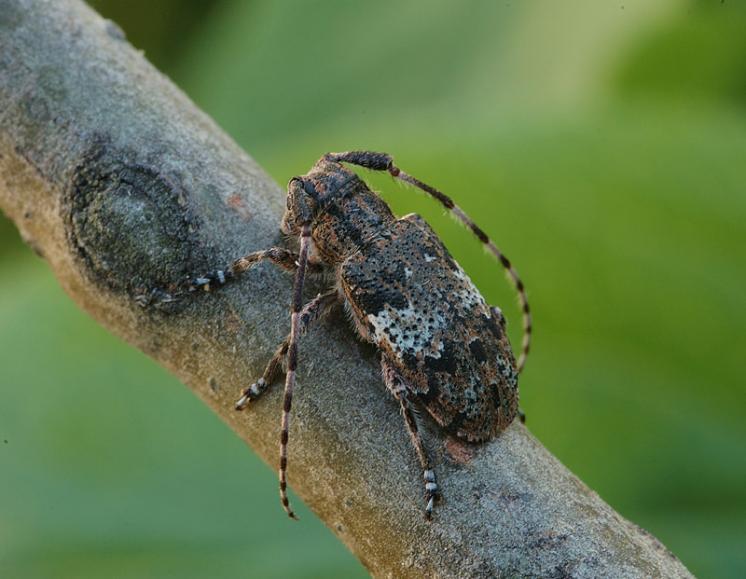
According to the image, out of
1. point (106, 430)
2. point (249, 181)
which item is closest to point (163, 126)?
point (249, 181)

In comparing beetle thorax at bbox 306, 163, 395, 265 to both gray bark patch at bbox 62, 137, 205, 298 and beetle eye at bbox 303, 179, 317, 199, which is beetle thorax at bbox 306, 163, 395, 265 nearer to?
beetle eye at bbox 303, 179, 317, 199

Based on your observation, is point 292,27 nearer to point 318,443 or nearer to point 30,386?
point 30,386

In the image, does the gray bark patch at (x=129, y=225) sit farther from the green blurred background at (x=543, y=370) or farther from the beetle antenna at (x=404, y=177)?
the green blurred background at (x=543, y=370)

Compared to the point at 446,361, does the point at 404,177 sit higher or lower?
higher

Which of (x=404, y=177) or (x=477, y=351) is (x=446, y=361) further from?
(x=404, y=177)

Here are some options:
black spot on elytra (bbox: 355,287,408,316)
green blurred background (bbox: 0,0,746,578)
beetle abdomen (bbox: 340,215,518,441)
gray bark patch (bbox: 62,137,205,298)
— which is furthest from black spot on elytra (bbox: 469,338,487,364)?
green blurred background (bbox: 0,0,746,578)

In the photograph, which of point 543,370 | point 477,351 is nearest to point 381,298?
point 477,351

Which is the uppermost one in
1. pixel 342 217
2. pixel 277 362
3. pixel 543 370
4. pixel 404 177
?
pixel 404 177

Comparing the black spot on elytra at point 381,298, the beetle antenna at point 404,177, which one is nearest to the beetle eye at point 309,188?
the beetle antenna at point 404,177
